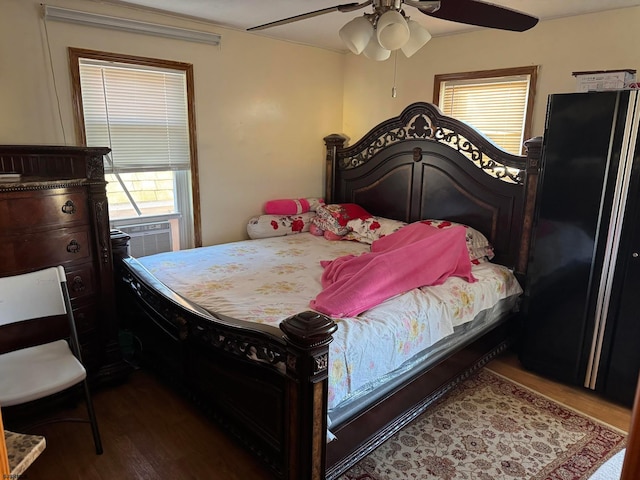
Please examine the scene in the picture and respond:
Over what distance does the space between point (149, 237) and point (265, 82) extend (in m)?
1.65

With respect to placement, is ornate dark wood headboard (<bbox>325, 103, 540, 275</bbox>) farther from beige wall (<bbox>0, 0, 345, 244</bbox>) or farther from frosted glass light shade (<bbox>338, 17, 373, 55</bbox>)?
frosted glass light shade (<bbox>338, 17, 373, 55</bbox>)

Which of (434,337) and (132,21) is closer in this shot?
(434,337)

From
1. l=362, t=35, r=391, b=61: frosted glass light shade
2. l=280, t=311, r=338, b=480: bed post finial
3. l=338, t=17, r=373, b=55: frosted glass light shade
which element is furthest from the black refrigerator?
l=280, t=311, r=338, b=480: bed post finial

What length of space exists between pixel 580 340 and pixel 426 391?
3.52 feet

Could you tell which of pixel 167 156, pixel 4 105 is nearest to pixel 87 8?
pixel 4 105

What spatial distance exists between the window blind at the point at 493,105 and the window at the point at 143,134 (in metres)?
2.13

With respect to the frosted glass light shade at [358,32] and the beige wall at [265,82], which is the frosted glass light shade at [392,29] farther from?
the beige wall at [265,82]

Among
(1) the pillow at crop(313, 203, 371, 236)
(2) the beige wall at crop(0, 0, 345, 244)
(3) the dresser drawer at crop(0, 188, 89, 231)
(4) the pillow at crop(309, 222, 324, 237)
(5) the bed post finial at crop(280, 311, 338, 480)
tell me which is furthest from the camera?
(4) the pillow at crop(309, 222, 324, 237)

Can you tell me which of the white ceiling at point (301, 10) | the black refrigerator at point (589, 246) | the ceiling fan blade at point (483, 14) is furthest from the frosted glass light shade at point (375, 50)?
the black refrigerator at point (589, 246)

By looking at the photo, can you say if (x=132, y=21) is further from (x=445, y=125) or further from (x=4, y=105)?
(x=445, y=125)

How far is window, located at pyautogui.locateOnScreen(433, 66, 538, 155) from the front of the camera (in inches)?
125

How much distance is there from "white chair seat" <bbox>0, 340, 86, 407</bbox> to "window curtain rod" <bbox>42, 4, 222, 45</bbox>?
1974mm

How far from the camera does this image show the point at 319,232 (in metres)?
3.87

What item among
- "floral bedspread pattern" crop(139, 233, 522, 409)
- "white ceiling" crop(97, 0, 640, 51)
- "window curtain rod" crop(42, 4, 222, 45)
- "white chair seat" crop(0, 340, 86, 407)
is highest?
"white ceiling" crop(97, 0, 640, 51)
